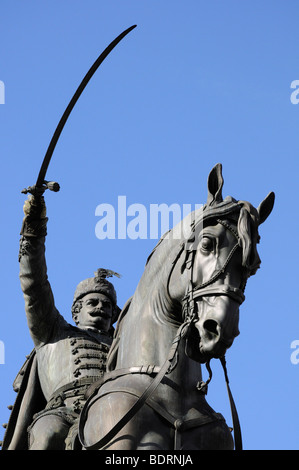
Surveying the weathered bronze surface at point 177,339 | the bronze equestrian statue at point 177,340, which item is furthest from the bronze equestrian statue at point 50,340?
the weathered bronze surface at point 177,339

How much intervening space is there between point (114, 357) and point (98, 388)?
1.43 feet

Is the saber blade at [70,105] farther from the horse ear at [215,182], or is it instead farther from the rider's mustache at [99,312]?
the rider's mustache at [99,312]

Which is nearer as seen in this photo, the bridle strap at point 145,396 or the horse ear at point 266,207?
the bridle strap at point 145,396

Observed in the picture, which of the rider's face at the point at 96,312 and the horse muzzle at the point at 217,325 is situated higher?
the rider's face at the point at 96,312

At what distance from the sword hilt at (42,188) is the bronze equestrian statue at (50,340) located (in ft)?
0.38

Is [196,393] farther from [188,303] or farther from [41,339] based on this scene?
Answer: [41,339]

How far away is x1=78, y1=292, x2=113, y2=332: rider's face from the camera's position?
14.5m

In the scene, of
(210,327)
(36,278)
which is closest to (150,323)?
(210,327)

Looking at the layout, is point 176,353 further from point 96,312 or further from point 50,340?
point 96,312

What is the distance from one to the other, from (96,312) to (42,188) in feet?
8.06

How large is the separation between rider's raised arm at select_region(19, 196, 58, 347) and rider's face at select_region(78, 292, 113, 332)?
1.74 feet

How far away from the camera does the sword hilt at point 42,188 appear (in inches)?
487

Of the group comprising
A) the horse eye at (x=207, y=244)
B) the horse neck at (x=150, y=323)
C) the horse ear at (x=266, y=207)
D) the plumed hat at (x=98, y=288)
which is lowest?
the horse neck at (x=150, y=323)

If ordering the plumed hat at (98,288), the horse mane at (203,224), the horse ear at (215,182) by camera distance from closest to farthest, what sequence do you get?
the horse mane at (203,224), the horse ear at (215,182), the plumed hat at (98,288)
